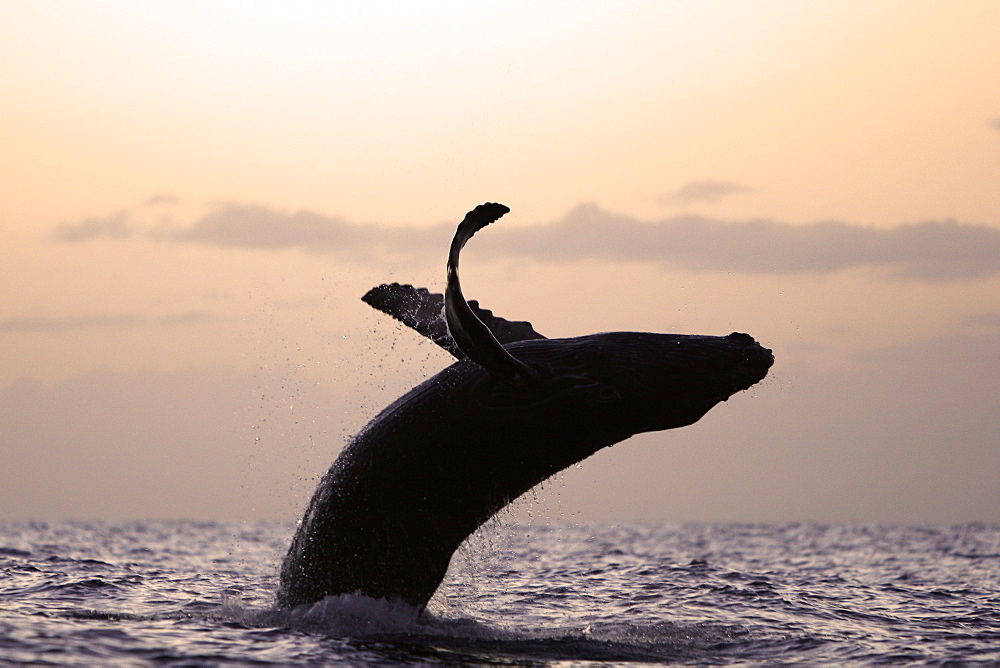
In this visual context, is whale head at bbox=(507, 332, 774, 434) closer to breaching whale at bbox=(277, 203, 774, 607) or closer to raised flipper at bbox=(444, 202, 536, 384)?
breaching whale at bbox=(277, 203, 774, 607)

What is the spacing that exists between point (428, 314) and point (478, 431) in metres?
2.07

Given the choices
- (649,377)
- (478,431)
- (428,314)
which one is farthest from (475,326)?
(428,314)

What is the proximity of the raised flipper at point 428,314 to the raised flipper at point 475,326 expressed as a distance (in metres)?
1.20

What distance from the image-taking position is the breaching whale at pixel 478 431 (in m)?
9.01

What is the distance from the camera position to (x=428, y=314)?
10875 mm

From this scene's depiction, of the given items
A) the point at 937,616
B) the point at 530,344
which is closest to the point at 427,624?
the point at 530,344

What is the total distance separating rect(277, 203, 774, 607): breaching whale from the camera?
29.6 ft

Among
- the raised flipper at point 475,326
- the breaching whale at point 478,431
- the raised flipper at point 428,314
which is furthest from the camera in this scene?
the raised flipper at point 428,314

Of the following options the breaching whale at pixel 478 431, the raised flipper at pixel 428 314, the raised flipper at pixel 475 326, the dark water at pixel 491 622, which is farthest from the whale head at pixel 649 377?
the dark water at pixel 491 622

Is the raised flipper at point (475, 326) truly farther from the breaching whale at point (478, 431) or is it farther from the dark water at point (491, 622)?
the dark water at point (491, 622)

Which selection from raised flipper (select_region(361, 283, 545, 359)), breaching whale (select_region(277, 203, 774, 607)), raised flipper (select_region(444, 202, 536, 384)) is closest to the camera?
raised flipper (select_region(444, 202, 536, 384))

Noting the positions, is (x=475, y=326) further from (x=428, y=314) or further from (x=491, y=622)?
(x=491, y=622)

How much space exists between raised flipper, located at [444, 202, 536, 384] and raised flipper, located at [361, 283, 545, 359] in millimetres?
1199

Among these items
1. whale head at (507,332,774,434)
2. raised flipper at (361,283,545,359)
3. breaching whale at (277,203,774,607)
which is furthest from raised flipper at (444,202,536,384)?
raised flipper at (361,283,545,359)
